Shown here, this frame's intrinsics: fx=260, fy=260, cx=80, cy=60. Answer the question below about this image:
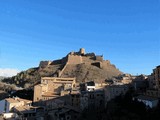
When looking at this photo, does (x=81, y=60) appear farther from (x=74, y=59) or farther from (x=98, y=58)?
(x=98, y=58)

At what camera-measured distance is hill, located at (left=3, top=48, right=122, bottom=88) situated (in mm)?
70875

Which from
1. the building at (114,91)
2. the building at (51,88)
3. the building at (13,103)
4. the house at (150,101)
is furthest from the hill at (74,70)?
the house at (150,101)

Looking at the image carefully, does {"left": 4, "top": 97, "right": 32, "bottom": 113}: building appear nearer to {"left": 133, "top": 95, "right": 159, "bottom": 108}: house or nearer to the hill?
the hill

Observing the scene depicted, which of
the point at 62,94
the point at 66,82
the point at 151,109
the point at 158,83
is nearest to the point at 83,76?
the point at 66,82

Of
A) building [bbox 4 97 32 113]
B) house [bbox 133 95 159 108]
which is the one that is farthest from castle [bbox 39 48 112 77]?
house [bbox 133 95 159 108]

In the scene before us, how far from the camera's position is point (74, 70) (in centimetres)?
7412

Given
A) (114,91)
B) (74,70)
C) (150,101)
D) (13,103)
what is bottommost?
(13,103)

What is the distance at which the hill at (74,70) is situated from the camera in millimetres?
70875

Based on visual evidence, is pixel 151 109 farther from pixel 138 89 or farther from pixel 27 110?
pixel 27 110

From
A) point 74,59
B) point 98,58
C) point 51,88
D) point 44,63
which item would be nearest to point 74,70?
point 74,59

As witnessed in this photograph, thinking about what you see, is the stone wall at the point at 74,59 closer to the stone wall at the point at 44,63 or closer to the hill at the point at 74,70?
the hill at the point at 74,70

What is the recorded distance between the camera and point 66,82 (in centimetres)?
5862

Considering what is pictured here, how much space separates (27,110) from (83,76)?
23388mm

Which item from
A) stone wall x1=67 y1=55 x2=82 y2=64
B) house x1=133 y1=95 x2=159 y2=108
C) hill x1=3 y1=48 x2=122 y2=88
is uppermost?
stone wall x1=67 y1=55 x2=82 y2=64
